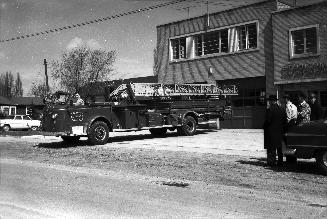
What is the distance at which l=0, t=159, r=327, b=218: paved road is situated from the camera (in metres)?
5.41

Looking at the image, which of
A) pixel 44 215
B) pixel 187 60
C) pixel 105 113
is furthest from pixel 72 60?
pixel 44 215

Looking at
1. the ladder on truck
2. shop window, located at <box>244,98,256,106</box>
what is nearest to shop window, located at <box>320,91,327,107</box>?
shop window, located at <box>244,98,256,106</box>

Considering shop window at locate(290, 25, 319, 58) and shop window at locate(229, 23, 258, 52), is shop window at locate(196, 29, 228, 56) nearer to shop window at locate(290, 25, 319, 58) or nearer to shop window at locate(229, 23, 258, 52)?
shop window at locate(229, 23, 258, 52)

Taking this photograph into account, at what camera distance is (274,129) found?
970 centimetres

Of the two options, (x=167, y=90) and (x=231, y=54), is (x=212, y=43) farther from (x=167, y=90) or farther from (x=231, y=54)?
(x=167, y=90)

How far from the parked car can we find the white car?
99.1 feet

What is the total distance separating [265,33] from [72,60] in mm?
37056

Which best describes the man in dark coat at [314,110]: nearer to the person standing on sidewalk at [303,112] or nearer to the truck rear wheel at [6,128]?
the person standing on sidewalk at [303,112]

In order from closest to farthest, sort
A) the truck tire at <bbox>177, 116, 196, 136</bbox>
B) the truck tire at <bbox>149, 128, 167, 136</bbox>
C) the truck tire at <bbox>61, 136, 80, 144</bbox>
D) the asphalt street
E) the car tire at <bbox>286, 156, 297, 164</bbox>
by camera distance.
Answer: the asphalt street
the car tire at <bbox>286, 156, 297, 164</bbox>
the truck tire at <bbox>61, 136, 80, 144</bbox>
the truck tire at <bbox>177, 116, 196, 136</bbox>
the truck tire at <bbox>149, 128, 167, 136</bbox>

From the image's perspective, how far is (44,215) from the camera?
17.9ft

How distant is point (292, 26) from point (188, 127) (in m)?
8.41

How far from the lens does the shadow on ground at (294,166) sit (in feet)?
29.8

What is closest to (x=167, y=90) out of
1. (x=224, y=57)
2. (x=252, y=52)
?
(x=252, y=52)

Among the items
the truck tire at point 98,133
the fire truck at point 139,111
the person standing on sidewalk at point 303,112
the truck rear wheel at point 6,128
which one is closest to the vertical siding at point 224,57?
the fire truck at point 139,111
